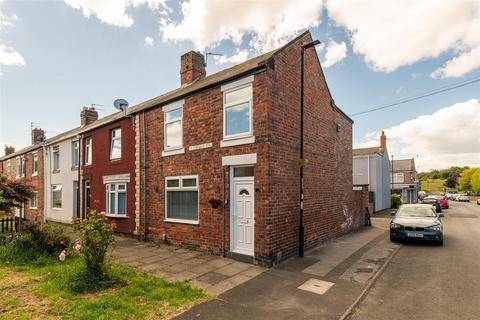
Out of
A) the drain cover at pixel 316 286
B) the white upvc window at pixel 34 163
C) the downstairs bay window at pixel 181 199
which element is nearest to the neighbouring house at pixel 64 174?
the white upvc window at pixel 34 163

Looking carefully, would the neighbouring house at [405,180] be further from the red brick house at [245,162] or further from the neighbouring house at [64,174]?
the neighbouring house at [64,174]

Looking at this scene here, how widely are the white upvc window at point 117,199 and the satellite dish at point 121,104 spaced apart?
485cm

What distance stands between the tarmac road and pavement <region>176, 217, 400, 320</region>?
0.37 metres

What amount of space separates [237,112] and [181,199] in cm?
392

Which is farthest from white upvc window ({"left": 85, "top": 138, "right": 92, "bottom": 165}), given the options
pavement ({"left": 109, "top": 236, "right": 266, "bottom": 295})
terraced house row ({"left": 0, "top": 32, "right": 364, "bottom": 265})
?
pavement ({"left": 109, "top": 236, "right": 266, "bottom": 295})

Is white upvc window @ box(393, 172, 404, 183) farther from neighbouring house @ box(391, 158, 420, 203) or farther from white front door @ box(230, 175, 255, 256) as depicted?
white front door @ box(230, 175, 255, 256)

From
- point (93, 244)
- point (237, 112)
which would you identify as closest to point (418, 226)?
point (237, 112)

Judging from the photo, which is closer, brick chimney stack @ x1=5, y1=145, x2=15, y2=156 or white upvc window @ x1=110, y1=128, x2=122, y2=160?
white upvc window @ x1=110, y1=128, x2=122, y2=160

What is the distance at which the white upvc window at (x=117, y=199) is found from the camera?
1335 centimetres

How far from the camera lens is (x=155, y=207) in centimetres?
1152

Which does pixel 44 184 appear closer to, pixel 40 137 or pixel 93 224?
pixel 40 137

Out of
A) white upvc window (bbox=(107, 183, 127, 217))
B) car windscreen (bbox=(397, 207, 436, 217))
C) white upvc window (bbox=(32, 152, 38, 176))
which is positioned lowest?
car windscreen (bbox=(397, 207, 436, 217))

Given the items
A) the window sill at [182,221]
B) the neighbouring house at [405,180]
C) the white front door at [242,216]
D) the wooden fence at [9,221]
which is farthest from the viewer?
the neighbouring house at [405,180]

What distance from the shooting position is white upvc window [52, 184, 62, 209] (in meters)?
19.0
